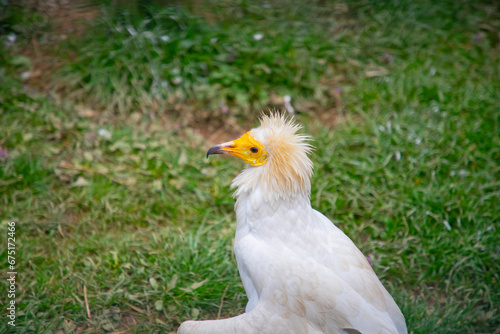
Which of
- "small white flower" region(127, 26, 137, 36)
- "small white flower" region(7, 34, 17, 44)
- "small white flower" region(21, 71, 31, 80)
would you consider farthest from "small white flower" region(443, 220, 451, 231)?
"small white flower" region(7, 34, 17, 44)

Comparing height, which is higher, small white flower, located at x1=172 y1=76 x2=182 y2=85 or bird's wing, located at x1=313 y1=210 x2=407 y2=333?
small white flower, located at x1=172 y1=76 x2=182 y2=85

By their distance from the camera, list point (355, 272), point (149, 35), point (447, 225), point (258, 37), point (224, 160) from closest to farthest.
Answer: point (355, 272)
point (447, 225)
point (224, 160)
point (149, 35)
point (258, 37)

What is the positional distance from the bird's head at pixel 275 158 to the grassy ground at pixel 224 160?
106 cm

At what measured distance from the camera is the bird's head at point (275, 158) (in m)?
2.45

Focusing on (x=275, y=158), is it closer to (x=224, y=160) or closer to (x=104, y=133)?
(x=224, y=160)

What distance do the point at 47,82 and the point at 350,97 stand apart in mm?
3117

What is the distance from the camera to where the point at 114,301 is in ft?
10.2

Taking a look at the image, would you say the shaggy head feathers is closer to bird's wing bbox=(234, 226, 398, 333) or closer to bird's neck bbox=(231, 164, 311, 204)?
bird's neck bbox=(231, 164, 311, 204)

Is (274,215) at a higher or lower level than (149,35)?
lower

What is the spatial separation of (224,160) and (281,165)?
1729mm

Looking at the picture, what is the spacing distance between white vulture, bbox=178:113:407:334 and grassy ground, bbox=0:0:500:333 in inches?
33.3

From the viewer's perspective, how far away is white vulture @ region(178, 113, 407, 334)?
2234mm

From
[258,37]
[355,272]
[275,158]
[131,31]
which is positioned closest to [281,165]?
[275,158]

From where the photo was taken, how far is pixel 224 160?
4.13m
